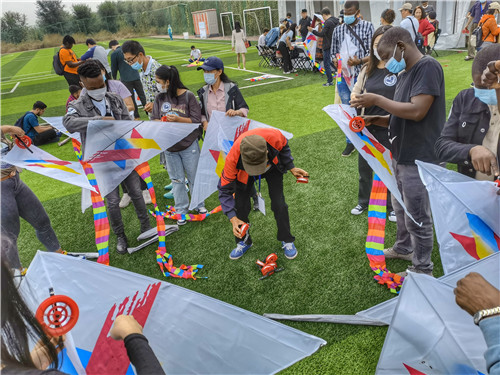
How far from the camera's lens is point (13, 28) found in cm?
4550

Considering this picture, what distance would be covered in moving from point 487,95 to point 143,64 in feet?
14.5

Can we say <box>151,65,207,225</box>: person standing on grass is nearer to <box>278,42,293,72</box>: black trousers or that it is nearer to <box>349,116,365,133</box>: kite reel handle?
<box>349,116,365,133</box>: kite reel handle

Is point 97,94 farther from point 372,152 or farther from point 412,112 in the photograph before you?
point 412,112

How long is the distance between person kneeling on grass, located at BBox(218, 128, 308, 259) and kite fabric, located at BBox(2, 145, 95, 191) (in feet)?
Result: 4.51

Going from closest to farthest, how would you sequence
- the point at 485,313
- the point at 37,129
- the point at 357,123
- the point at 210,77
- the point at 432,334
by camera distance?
the point at 485,313
the point at 432,334
the point at 357,123
the point at 210,77
the point at 37,129

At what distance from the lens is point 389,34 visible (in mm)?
2727

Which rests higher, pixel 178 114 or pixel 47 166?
pixel 178 114

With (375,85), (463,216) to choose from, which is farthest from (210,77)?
→ (463,216)

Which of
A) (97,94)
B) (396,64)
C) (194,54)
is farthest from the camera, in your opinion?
(194,54)

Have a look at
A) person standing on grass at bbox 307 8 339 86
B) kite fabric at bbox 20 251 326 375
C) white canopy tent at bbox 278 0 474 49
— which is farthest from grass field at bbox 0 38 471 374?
white canopy tent at bbox 278 0 474 49

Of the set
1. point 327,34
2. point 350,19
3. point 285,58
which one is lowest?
point 285,58

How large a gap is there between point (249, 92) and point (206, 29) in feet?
93.7

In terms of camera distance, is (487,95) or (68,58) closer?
(487,95)

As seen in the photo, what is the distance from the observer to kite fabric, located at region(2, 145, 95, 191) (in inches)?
137
